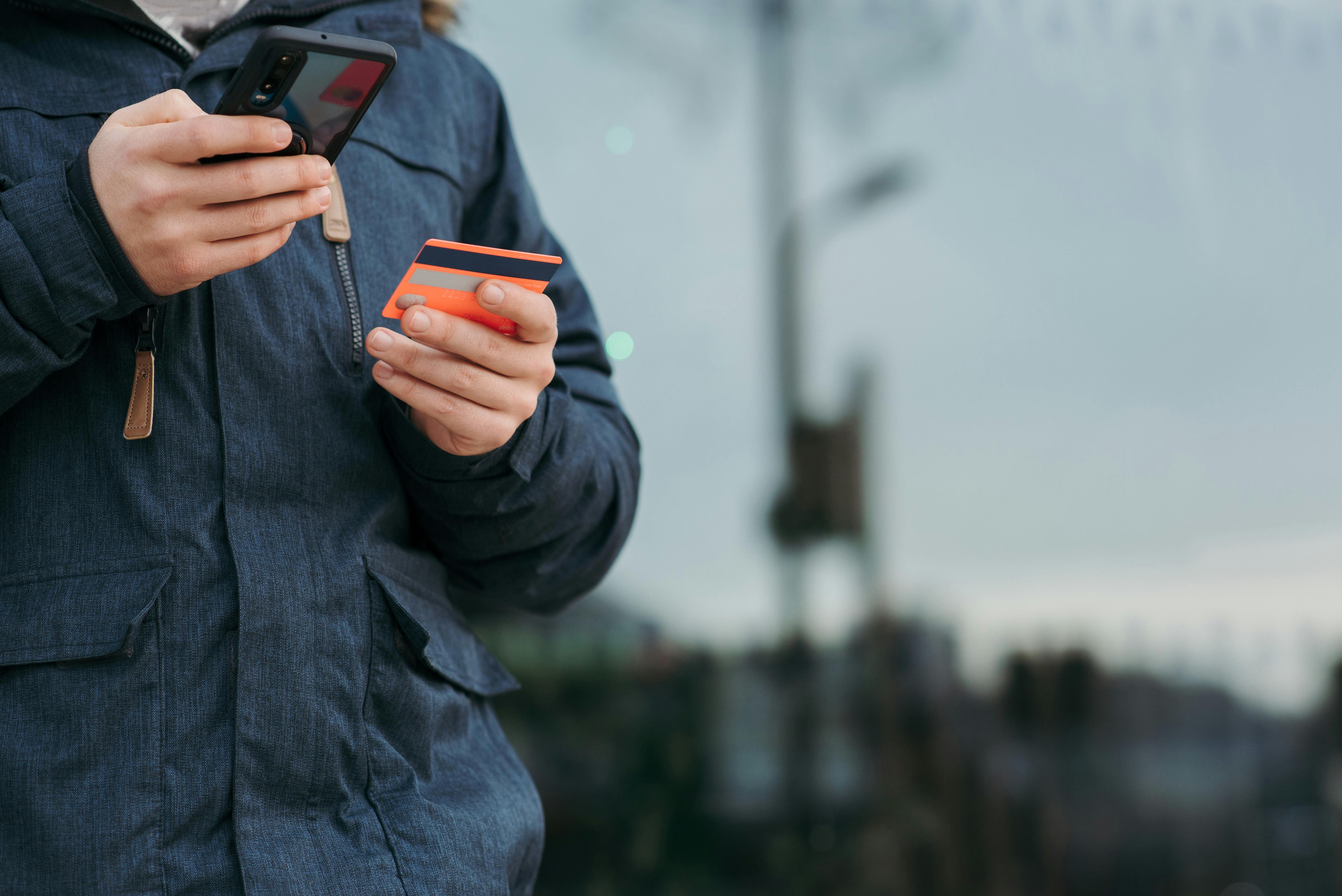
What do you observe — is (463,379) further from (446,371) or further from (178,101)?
(178,101)

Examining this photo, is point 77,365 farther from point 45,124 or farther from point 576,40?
point 576,40

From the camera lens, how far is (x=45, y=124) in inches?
31.3

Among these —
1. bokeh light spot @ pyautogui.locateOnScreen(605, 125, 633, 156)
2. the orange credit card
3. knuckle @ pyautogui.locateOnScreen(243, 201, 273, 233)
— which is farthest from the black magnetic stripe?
bokeh light spot @ pyautogui.locateOnScreen(605, 125, 633, 156)

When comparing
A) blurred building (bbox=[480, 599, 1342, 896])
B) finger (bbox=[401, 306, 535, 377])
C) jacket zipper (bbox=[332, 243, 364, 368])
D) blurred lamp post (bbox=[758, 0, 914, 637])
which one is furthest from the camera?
blurred lamp post (bbox=[758, 0, 914, 637])

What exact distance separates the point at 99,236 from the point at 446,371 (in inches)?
9.3

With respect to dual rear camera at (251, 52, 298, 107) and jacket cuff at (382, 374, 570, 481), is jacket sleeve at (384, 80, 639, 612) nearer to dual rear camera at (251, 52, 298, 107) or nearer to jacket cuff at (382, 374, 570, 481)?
jacket cuff at (382, 374, 570, 481)

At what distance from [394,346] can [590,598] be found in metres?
1.61

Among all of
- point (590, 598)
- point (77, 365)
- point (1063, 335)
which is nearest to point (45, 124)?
point (77, 365)

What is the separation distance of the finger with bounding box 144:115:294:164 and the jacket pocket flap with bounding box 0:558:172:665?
27cm

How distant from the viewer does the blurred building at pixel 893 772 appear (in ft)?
7.63

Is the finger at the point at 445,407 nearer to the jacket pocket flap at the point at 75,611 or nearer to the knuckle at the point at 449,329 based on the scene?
the knuckle at the point at 449,329

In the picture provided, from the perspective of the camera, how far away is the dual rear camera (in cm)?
68

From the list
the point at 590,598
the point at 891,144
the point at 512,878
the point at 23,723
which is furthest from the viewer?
the point at 891,144
